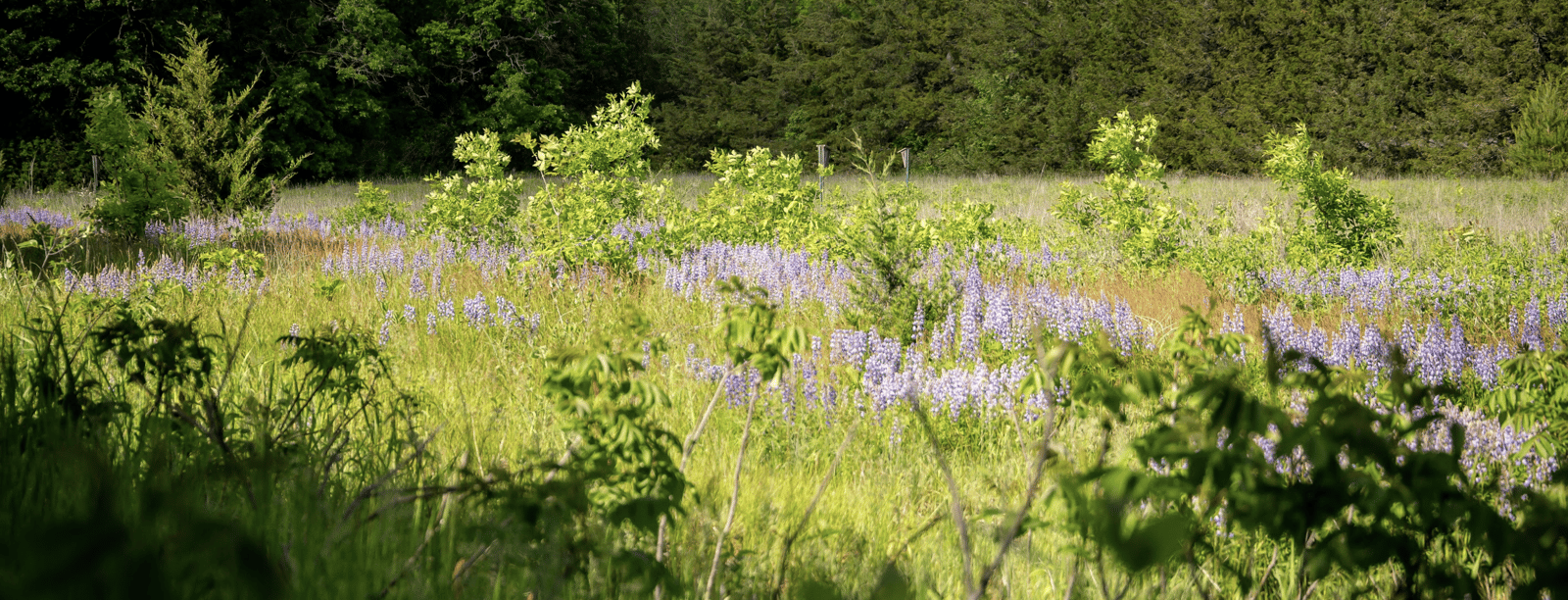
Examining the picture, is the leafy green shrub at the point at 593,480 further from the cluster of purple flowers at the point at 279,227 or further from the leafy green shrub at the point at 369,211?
the leafy green shrub at the point at 369,211

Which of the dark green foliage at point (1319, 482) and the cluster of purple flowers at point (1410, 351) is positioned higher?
the dark green foliage at point (1319, 482)

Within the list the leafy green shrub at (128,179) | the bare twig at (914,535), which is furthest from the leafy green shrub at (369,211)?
the bare twig at (914,535)

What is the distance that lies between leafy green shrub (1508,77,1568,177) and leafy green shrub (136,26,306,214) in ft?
63.8

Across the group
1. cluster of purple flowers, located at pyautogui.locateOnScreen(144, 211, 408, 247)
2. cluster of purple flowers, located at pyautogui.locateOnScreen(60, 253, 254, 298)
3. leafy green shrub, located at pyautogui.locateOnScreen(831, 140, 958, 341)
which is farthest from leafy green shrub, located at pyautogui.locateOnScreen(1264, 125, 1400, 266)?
cluster of purple flowers, located at pyautogui.locateOnScreen(144, 211, 408, 247)

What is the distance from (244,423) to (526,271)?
293 cm

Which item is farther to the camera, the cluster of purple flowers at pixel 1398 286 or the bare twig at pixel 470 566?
the cluster of purple flowers at pixel 1398 286

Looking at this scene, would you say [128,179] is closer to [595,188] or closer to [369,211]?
[369,211]

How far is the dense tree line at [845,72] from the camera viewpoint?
18.3 m

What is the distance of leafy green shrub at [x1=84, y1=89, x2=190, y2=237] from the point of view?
8219 mm

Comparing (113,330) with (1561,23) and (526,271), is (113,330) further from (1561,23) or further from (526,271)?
(1561,23)

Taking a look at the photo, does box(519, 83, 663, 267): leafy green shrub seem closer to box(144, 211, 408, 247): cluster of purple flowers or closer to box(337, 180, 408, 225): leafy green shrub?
box(144, 211, 408, 247): cluster of purple flowers

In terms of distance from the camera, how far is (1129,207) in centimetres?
739

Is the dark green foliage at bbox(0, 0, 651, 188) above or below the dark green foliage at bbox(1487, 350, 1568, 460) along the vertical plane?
above

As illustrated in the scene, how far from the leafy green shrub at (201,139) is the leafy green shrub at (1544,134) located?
766 inches
